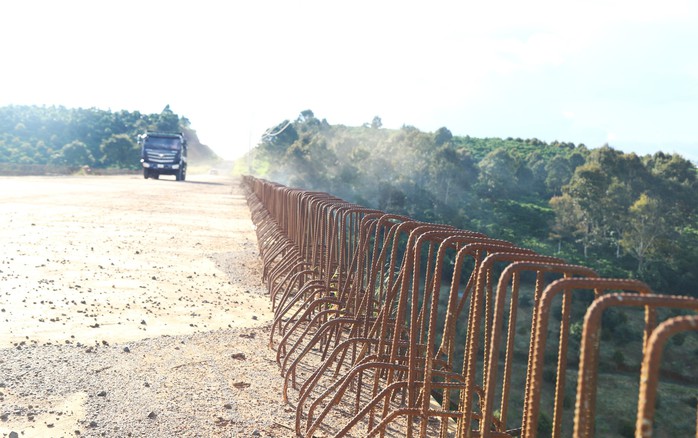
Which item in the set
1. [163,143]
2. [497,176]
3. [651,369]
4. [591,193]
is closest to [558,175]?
[497,176]

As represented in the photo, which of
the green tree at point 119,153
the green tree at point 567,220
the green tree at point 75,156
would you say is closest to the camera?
the green tree at point 567,220

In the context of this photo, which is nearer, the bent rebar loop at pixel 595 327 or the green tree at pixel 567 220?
the bent rebar loop at pixel 595 327

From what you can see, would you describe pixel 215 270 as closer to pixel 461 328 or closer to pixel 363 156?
pixel 461 328

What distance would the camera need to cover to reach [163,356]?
21.3 ft

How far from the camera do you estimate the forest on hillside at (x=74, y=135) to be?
9650 centimetres

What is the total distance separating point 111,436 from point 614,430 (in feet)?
116

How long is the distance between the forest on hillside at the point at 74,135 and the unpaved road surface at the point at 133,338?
63611 millimetres

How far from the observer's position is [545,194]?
95188mm

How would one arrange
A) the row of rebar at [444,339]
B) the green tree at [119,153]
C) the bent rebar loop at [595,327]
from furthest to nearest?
1. the green tree at [119,153]
2. the row of rebar at [444,339]
3. the bent rebar loop at [595,327]

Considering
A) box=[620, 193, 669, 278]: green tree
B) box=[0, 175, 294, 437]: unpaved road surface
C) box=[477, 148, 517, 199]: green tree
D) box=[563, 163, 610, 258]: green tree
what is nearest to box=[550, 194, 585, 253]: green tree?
box=[563, 163, 610, 258]: green tree

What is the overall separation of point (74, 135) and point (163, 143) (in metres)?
90.1

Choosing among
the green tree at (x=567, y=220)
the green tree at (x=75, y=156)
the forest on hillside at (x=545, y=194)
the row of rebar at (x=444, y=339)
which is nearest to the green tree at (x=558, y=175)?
the forest on hillside at (x=545, y=194)

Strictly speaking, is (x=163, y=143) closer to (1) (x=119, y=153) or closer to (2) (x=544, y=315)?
(2) (x=544, y=315)

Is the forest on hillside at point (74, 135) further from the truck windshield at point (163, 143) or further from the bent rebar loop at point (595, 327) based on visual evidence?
the bent rebar loop at point (595, 327)
